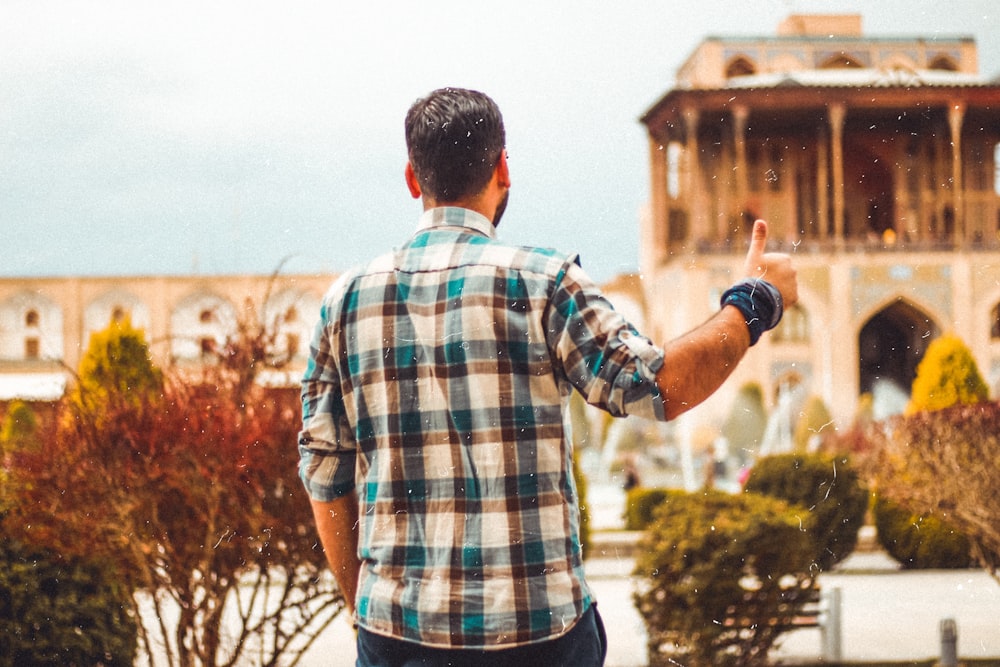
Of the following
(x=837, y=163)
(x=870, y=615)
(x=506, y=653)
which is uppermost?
(x=837, y=163)

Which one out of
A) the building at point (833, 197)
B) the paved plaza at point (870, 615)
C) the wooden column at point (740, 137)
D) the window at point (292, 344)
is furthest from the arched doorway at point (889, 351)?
the window at point (292, 344)

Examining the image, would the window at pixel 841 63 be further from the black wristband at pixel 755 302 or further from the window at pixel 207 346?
the black wristband at pixel 755 302

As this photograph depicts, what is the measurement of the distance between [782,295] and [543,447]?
9.6 inches

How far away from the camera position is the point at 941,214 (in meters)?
22.7

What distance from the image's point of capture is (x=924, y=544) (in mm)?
7246

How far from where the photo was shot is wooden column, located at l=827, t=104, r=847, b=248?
63.0ft

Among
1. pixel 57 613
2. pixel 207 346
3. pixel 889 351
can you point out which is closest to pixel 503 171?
pixel 57 613

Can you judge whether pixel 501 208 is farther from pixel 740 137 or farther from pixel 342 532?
pixel 740 137

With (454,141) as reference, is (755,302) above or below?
below

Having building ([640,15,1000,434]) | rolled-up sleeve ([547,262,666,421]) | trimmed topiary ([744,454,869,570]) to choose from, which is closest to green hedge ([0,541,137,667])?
rolled-up sleeve ([547,262,666,421])

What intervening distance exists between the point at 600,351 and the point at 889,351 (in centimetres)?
2295

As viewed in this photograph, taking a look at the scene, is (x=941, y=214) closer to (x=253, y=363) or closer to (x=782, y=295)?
(x=253, y=363)

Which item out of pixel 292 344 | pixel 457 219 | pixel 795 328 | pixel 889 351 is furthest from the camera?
pixel 889 351

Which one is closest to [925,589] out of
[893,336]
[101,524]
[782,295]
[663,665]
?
[663,665]
